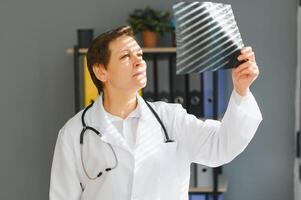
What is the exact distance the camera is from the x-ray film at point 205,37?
1.53 meters

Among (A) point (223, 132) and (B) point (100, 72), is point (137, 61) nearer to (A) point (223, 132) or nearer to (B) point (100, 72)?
(B) point (100, 72)

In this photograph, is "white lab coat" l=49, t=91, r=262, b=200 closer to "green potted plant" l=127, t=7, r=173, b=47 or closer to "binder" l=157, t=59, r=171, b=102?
"binder" l=157, t=59, r=171, b=102

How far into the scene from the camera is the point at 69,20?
3.34 metres

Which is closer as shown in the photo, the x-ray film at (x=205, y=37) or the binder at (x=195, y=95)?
the x-ray film at (x=205, y=37)

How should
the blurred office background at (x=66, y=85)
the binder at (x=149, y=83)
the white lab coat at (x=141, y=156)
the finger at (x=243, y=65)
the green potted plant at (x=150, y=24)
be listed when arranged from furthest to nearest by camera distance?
the blurred office background at (x=66, y=85)
the green potted plant at (x=150, y=24)
the binder at (x=149, y=83)
the white lab coat at (x=141, y=156)
the finger at (x=243, y=65)

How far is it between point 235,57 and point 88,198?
62 centimetres

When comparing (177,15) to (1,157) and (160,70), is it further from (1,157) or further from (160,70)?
(1,157)

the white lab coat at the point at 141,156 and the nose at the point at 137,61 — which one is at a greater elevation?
the nose at the point at 137,61

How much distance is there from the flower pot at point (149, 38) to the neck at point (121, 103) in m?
1.36

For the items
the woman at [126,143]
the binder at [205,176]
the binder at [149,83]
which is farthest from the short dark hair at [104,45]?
the binder at [205,176]

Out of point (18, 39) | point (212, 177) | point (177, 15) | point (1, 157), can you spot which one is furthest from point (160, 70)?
point (177, 15)

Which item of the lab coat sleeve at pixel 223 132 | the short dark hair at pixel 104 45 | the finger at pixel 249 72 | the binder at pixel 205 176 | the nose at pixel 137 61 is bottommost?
the binder at pixel 205 176

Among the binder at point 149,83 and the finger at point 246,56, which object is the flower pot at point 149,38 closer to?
the binder at point 149,83

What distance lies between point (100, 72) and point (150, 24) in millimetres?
1363
